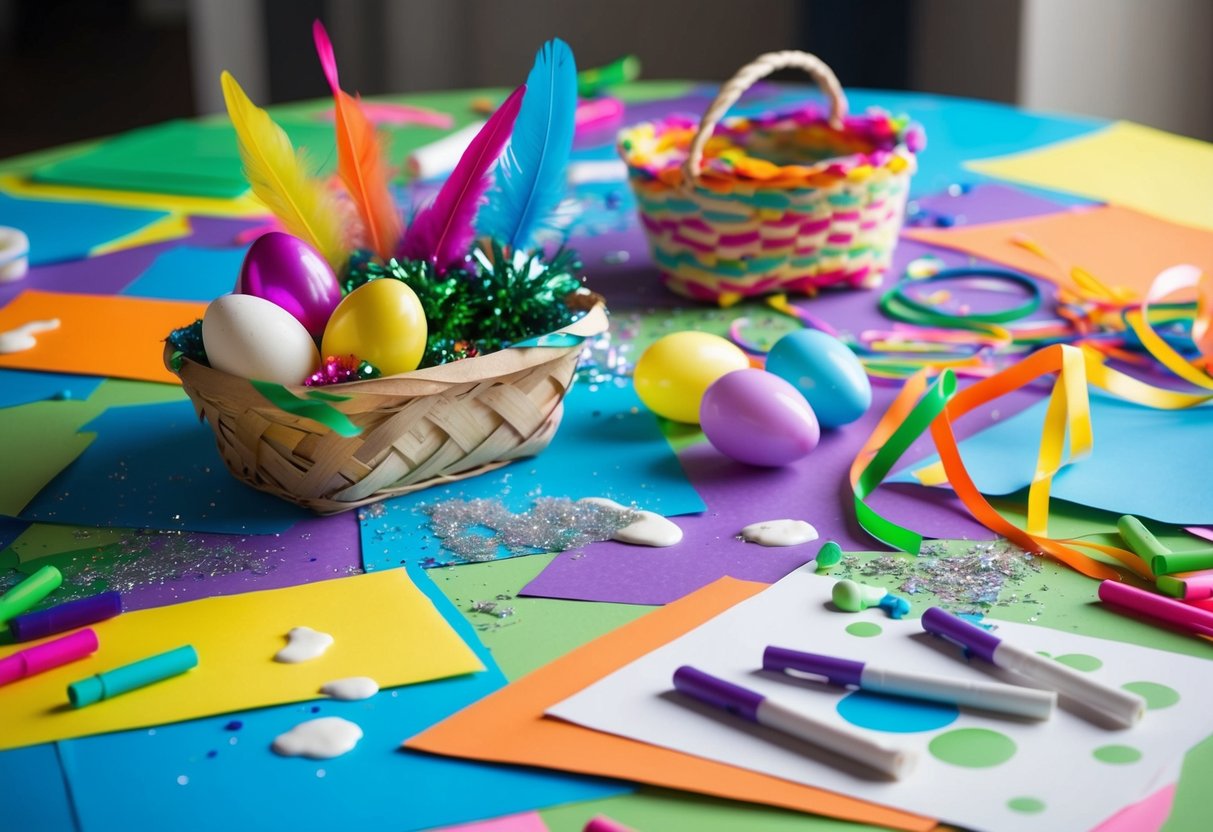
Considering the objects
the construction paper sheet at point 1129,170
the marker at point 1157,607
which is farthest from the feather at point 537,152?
the construction paper sheet at point 1129,170

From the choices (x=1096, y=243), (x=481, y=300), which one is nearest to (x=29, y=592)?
(x=481, y=300)

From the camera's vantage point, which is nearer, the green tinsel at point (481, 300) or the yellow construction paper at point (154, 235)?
the green tinsel at point (481, 300)

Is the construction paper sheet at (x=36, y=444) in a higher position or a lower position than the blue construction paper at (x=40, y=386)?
lower

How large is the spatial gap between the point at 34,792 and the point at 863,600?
49cm

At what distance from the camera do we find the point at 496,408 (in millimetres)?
1025

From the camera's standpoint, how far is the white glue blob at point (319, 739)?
733 millimetres

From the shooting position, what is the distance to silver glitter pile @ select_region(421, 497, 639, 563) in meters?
0.96

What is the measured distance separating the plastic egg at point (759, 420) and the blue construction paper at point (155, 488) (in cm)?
33

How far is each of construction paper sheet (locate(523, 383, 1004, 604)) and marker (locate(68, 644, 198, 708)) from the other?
0.73 ft

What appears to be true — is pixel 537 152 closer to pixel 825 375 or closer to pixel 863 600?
pixel 825 375

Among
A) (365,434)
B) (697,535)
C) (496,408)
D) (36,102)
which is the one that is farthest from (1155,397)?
(36,102)

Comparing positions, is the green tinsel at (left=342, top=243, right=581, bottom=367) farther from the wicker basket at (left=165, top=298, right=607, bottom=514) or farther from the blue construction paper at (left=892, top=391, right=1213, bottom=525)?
the blue construction paper at (left=892, top=391, right=1213, bottom=525)

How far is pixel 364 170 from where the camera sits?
1130 mm

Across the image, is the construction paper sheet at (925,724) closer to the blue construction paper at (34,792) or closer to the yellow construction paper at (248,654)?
the yellow construction paper at (248,654)
